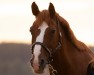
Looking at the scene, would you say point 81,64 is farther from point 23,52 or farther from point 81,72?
point 23,52

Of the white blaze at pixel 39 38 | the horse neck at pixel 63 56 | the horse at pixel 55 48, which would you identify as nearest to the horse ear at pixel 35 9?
the horse at pixel 55 48

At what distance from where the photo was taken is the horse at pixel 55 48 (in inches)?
418

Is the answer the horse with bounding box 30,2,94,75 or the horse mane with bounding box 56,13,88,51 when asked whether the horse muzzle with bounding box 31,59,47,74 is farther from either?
the horse mane with bounding box 56,13,88,51

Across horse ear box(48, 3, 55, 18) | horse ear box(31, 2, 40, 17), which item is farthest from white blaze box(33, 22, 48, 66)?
horse ear box(31, 2, 40, 17)

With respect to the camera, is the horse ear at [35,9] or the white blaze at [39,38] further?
the horse ear at [35,9]

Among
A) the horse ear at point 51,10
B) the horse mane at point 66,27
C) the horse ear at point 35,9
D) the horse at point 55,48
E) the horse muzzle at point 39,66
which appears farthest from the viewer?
the horse ear at point 35,9

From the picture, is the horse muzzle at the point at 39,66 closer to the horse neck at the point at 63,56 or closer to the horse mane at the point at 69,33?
the horse neck at the point at 63,56

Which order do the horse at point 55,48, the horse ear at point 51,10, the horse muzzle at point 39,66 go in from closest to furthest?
1. the horse muzzle at point 39,66
2. the horse at point 55,48
3. the horse ear at point 51,10

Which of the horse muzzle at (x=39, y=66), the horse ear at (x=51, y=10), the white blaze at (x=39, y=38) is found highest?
the horse ear at (x=51, y=10)

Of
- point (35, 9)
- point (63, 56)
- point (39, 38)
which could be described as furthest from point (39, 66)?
point (35, 9)

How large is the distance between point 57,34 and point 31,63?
783 millimetres

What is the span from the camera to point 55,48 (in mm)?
10914

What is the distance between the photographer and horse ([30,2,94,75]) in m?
10.6

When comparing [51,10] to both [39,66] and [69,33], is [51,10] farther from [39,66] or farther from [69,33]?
[39,66]
